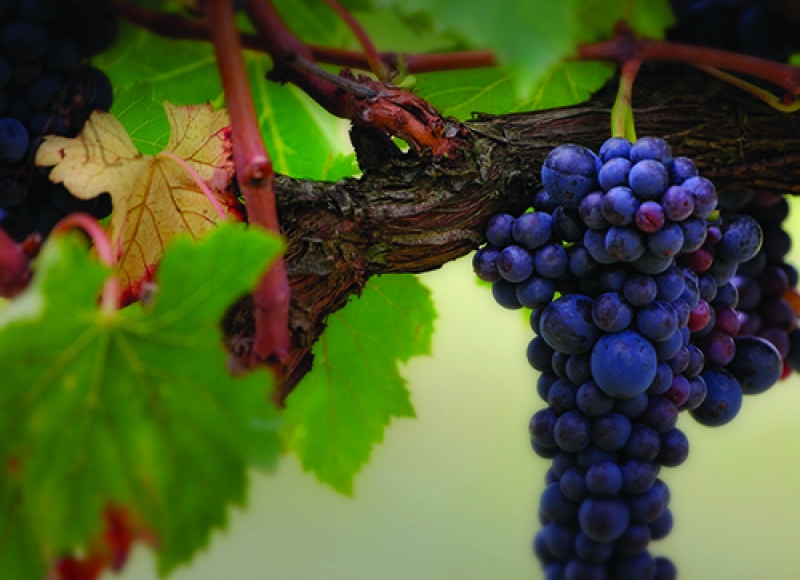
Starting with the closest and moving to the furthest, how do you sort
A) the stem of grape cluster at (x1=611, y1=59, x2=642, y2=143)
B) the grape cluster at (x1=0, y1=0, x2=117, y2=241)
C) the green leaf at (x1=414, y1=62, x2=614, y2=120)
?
1. the grape cluster at (x1=0, y1=0, x2=117, y2=241)
2. the stem of grape cluster at (x1=611, y1=59, x2=642, y2=143)
3. the green leaf at (x1=414, y1=62, x2=614, y2=120)

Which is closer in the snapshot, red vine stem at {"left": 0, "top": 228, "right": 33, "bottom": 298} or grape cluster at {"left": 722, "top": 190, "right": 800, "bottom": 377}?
red vine stem at {"left": 0, "top": 228, "right": 33, "bottom": 298}

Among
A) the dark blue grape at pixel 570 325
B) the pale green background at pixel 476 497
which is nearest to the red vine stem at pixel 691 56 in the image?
the dark blue grape at pixel 570 325

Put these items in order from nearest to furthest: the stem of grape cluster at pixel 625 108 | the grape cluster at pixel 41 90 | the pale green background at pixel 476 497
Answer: the grape cluster at pixel 41 90 → the stem of grape cluster at pixel 625 108 → the pale green background at pixel 476 497

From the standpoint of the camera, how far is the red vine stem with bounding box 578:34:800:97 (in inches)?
24.9

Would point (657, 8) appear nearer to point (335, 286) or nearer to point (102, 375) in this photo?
point (335, 286)

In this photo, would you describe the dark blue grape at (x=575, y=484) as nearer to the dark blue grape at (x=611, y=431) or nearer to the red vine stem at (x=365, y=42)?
the dark blue grape at (x=611, y=431)

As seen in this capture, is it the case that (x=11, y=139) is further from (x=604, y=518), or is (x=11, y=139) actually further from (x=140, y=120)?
(x=604, y=518)

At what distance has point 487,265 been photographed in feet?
1.98

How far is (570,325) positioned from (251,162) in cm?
24

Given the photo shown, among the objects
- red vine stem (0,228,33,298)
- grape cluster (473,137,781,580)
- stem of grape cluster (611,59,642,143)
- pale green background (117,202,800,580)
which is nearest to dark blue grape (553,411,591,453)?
grape cluster (473,137,781,580)

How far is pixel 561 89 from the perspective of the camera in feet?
2.51

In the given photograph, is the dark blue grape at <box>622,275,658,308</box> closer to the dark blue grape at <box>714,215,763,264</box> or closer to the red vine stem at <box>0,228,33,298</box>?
the dark blue grape at <box>714,215,763,264</box>

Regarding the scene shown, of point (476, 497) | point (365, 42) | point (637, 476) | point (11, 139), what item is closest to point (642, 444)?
point (637, 476)

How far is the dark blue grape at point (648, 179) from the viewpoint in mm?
543
